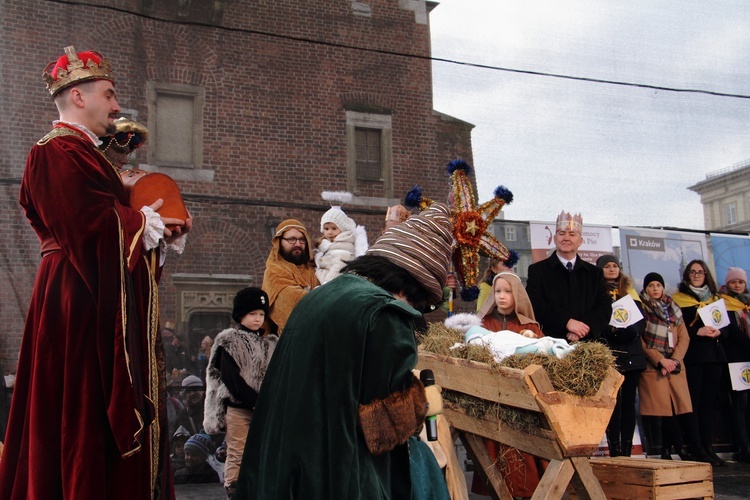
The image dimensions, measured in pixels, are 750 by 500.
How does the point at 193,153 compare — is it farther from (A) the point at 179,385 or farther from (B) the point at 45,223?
(B) the point at 45,223

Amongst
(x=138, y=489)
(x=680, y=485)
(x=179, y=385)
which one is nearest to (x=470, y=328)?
(x=680, y=485)

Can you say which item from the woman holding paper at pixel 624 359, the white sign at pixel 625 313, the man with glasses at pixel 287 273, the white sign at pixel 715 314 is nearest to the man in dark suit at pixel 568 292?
the woman holding paper at pixel 624 359

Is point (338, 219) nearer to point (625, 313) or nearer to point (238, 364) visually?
point (238, 364)

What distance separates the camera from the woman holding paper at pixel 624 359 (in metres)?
7.04

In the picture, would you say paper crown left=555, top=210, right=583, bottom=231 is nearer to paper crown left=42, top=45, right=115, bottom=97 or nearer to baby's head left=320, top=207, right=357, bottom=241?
baby's head left=320, top=207, right=357, bottom=241

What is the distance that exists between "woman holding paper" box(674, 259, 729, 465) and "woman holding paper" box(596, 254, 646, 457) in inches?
36.2

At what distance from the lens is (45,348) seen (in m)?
3.28

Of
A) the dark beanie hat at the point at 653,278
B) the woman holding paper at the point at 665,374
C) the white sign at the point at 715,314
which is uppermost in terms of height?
the dark beanie hat at the point at 653,278

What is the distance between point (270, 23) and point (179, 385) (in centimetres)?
402

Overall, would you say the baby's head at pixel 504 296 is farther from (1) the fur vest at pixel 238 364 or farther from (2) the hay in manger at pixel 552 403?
(1) the fur vest at pixel 238 364

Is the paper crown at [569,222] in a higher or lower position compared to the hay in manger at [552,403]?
higher

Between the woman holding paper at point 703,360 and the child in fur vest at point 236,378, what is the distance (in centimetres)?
462

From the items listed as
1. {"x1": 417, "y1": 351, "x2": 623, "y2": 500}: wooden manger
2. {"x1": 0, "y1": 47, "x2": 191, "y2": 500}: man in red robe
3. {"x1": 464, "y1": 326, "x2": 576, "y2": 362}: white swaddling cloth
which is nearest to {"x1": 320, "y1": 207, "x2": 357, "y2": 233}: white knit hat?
{"x1": 464, "y1": 326, "x2": 576, "y2": 362}: white swaddling cloth

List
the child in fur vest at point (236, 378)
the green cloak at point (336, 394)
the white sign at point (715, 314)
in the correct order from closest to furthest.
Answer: the green cloak at point (336, 394), the child in fur vest at point (236, 378), the white sign at point (715, 314)
